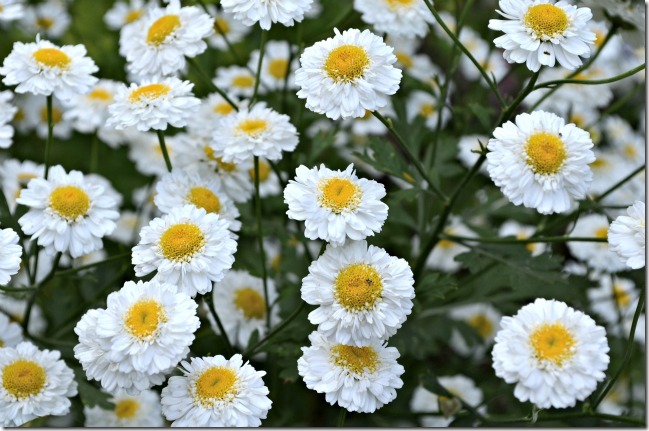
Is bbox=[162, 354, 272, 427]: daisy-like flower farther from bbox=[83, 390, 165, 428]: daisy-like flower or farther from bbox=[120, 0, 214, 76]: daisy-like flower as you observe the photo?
bbox=[120, 0, 214, 76]: daisy-like flower

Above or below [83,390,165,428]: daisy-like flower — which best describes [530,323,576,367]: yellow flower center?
above

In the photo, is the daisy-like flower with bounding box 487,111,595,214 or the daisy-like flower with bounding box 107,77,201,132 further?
the daisy-like flower with bounding box 107,77,201,132

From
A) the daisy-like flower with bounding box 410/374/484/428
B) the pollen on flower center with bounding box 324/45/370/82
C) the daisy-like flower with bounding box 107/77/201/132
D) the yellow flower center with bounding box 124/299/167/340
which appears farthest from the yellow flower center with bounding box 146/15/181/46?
the daisy-like flower with bounding box 410/374/484/428

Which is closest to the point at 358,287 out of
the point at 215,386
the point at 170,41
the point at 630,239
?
the point at 215,386

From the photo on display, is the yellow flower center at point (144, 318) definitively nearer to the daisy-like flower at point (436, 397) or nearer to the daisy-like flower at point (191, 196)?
the daisy-like flower at point (191, 196)

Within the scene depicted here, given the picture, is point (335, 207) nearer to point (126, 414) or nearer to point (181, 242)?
point (181, 242)

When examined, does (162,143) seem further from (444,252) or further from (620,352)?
(620,352)

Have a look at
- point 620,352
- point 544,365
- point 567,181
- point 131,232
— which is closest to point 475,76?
point 620,352
